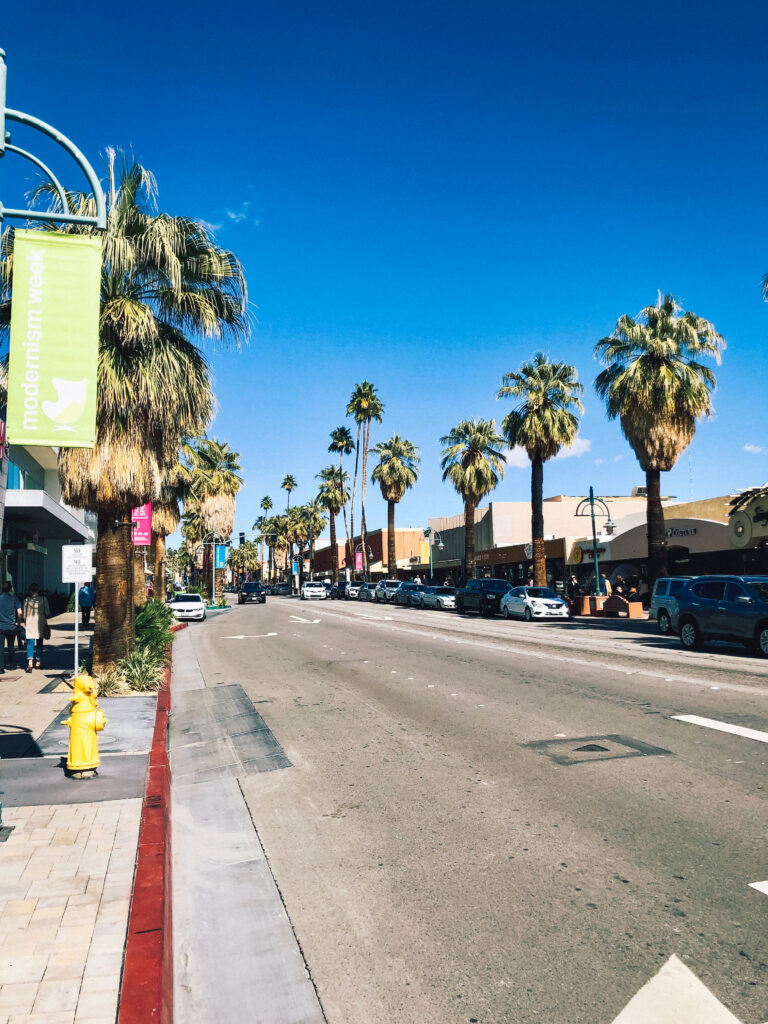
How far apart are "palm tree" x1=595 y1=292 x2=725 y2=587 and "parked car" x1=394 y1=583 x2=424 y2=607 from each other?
19.5 metres

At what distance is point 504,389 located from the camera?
3756 cm

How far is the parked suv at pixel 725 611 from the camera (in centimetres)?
1577

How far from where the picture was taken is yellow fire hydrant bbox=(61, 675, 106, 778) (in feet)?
23.7

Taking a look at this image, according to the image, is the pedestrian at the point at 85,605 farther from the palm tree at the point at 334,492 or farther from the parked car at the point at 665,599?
the palm tree at the point at 334,492

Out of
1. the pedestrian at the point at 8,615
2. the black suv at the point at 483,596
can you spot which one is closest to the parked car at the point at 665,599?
the black suv at the point at 483,596

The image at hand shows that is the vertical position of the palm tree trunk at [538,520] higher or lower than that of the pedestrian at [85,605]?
higher

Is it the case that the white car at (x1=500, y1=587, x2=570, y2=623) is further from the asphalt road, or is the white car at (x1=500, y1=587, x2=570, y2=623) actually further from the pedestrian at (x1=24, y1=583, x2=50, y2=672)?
the pedestrian at (x1=24, y1=583, x2=50, y2=672)

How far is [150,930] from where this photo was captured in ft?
13.0

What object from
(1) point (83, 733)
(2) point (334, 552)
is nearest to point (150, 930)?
(1) point (83, 733)

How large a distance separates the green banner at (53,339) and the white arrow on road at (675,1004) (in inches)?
216

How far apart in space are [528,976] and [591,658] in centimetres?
1295

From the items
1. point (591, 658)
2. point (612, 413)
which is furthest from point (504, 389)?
point (591, 658)

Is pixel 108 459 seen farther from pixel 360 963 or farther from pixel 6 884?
pixel 360 963

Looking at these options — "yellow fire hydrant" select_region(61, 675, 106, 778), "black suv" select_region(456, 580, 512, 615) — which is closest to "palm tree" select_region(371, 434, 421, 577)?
"black suv" select_region(456, 580, 512, 615)
